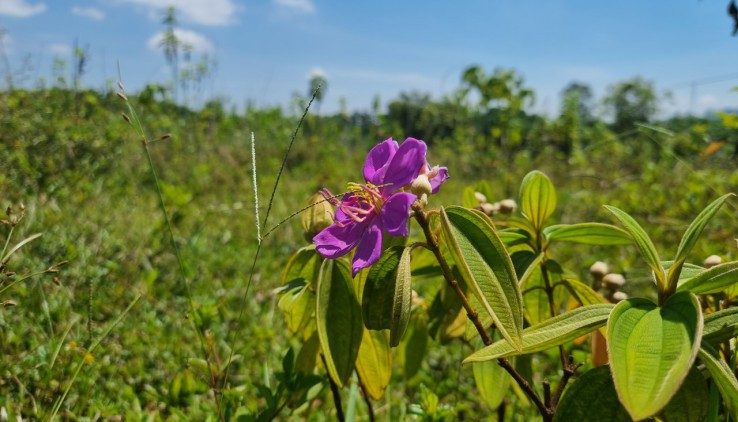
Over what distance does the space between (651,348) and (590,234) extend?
0.30m

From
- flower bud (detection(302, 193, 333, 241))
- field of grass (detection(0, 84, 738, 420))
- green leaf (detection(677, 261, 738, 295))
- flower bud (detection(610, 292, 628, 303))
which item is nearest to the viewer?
green leaf (detection(677, 261, 738, 295))

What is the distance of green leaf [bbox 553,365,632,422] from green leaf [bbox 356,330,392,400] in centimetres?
31

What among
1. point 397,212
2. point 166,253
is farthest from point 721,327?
point 166,253

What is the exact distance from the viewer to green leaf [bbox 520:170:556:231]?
0.84 meters

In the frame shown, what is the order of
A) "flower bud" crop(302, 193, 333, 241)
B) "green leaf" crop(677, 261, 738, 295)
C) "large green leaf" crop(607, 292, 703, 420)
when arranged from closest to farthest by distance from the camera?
"large green leaf" crop(607, 292, 703, 420)
"green leaf" crop(677, 261, 738, 295)
"flower bud" crop(302, 193, 333, 241)

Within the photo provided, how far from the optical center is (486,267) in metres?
0.59

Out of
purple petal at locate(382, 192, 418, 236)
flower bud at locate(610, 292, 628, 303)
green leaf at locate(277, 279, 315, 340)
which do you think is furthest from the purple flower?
flower bud at locate(610, 292, 628, 303)

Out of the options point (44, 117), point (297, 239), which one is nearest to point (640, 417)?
point (297, 239)

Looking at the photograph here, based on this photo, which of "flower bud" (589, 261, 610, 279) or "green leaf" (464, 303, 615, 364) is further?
"flower bud" (589, 261, 610, 279)

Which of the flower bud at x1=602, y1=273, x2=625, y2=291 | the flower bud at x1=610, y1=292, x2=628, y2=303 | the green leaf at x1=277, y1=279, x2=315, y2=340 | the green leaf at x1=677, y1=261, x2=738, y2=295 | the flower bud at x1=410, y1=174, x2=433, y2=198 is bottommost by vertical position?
the green leaf at x1=277, y1=279, x2=315, y2=340

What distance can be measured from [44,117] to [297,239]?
1943mm

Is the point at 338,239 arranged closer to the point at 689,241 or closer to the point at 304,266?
the point at 304,266

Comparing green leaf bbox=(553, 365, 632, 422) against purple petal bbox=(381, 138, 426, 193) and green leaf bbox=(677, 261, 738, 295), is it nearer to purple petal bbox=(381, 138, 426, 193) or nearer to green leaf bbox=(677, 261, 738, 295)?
green leaf bbox=(677, 261, 738, 295)

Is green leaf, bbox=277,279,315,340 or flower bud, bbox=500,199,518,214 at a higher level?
flower bud, bbox=500,199,518,214
